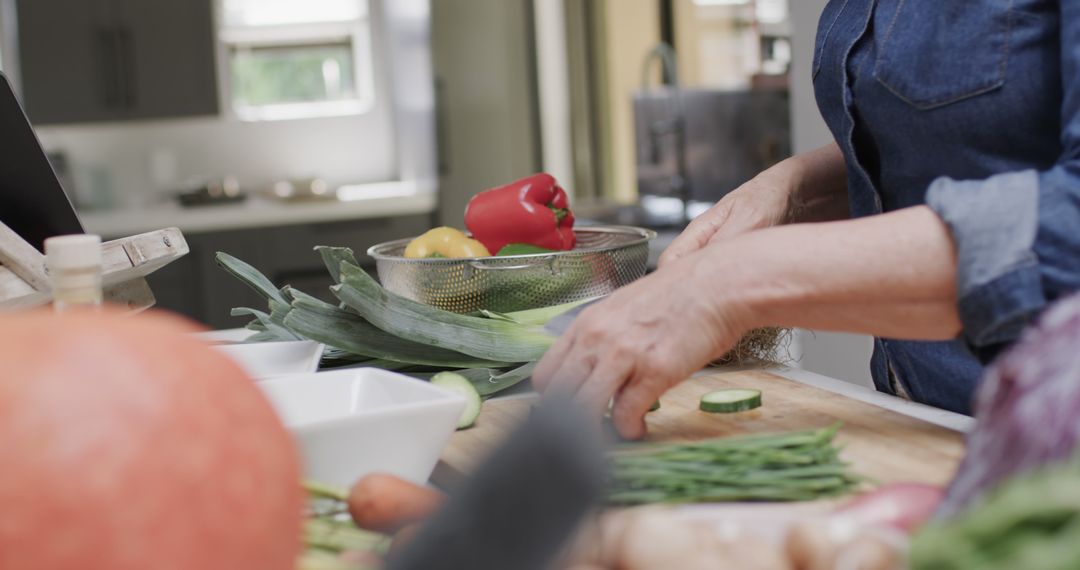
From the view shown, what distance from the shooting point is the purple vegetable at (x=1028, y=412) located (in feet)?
1.68

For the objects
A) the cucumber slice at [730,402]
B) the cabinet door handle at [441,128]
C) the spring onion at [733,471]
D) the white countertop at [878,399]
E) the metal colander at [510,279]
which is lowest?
the white countertop at [878,399]

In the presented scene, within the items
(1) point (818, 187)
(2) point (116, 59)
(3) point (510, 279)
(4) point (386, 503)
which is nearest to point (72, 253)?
(4) point (386, 503)

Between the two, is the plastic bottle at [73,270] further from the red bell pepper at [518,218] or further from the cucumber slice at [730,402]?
the red bell pepper at [518,218]

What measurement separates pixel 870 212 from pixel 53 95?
4.07m

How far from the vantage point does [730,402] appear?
105 centimetres

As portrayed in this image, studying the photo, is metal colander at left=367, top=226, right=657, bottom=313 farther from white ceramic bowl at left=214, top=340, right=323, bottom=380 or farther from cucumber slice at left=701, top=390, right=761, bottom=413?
cucumber slice at left=701, top=390, right=761, bottom=413

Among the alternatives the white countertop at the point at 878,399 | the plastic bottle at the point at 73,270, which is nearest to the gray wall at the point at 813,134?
the white countertop at the point at 878,399

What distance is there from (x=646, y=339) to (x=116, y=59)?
4224 millimetres

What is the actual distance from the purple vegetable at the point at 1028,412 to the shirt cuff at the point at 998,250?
240mm

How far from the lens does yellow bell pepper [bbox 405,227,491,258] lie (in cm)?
146

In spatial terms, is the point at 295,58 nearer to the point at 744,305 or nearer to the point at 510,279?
the point at 510,279

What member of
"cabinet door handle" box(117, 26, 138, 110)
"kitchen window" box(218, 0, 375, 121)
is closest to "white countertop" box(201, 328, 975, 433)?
"cabinet door handle" box(117, 26, 138, 110)

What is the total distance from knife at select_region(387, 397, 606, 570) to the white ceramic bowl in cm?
81

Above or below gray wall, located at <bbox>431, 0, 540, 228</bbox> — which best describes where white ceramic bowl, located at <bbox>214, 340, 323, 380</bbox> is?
below
